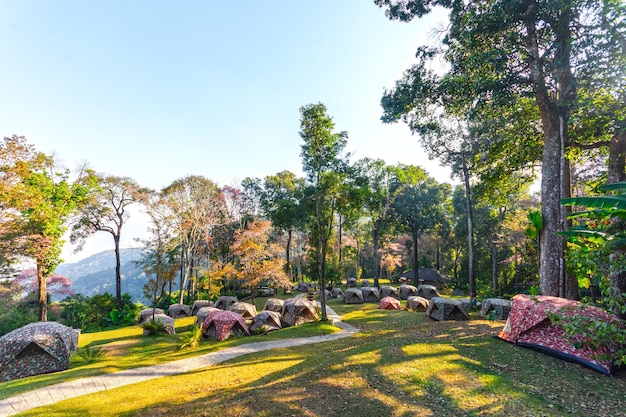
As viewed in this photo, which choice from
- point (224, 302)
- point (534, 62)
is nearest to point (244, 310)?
point (224, 302)

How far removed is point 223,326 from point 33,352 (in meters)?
7.59

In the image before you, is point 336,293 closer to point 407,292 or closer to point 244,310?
point 407,292

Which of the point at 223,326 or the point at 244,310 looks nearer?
the point at 223,326

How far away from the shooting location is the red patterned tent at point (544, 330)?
8.37 m

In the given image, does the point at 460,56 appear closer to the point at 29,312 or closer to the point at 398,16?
the point at 398,16

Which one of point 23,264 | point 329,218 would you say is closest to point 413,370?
point 329,218

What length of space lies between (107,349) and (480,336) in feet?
55.9

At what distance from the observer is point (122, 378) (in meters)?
9.71

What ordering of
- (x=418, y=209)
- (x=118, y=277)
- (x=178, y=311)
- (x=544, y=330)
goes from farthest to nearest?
(x=418, y=209) < (x=118, y=277) < (x=178, y=311) < (x=544, y=330)

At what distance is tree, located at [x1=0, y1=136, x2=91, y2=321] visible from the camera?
646 inches

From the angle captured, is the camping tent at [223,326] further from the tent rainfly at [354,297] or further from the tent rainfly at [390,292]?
the tent rainfly at [390,292]

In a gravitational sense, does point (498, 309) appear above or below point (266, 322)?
above

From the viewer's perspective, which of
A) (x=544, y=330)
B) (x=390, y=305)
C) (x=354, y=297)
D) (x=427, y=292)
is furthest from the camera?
(x=427, y=292)

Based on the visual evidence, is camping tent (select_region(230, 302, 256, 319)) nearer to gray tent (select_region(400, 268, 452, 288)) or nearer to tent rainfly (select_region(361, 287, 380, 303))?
tent rainfly (select_region(361, 287, 380, 303))
